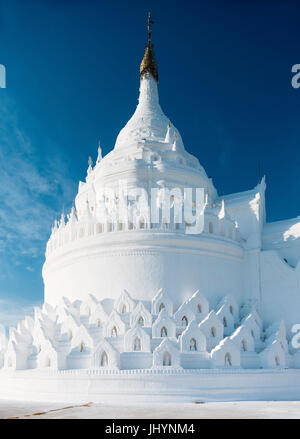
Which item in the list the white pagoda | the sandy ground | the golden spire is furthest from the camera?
the golden spire

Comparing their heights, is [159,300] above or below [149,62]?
below

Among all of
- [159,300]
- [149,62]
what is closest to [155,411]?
[159,300]

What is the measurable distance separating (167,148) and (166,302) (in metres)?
12.0

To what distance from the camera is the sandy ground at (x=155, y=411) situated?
13008mm

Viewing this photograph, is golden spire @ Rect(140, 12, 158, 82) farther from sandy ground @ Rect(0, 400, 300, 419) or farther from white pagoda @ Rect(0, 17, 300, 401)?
sandy ground @ Rect(0, 400, 300, 419)

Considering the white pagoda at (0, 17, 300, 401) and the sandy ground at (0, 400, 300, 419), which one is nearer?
the sandy ground at (0, 400, 300, 419)

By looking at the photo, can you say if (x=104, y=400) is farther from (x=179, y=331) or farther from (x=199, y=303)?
(x=199, y=303)

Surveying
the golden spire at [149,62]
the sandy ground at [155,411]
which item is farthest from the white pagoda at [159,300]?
the golden spire at [149,62]

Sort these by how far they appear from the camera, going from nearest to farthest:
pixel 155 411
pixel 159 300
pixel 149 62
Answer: pixel 155 411 → pixel 159 300 → pixel 149 62

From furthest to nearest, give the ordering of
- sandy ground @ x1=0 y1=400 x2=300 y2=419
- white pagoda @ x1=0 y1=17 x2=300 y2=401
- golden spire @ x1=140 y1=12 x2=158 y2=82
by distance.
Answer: golden spire @ x1=140 y1=12 x2=158 y2=82
white pagoda @ x1=0 y1=17 x2=300 y2=401
sandy ground @ x1=0 y1=400 x2=300 y2=419

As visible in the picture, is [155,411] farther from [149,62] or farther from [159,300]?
[149,62]

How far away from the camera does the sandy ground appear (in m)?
13.0

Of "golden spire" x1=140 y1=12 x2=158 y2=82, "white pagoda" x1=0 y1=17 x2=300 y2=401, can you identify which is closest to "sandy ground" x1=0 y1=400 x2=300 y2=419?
"white pagoda" x1=0 y1=17 x2=300 y2=401

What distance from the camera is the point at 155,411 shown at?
14297 mm
